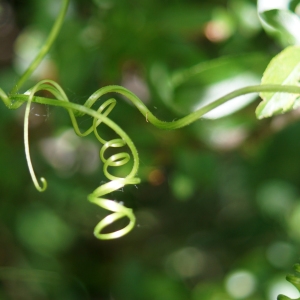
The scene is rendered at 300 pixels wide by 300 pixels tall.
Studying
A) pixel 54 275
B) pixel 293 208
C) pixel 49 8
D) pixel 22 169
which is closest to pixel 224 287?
pixel 293 208

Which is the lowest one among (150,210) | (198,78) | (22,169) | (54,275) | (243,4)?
(54,275)

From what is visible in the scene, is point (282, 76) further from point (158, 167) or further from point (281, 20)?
point (158, 167)

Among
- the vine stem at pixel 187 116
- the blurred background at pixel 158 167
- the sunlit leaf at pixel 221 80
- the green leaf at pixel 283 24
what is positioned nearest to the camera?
the vine stem at pixel 187 116

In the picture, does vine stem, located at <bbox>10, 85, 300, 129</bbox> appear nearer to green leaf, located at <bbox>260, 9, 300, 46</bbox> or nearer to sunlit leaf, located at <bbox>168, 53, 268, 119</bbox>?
green leaf, located at <bbox>260, 9, 300, 46</bbox>

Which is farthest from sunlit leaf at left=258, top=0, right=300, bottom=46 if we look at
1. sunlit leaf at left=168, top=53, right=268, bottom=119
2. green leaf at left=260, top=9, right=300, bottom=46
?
sunlit leaf at left=168, top=53, right=268, bottom=119

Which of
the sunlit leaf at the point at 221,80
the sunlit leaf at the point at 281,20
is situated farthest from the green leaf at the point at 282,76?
the sunlit leaf at the point at 221,80

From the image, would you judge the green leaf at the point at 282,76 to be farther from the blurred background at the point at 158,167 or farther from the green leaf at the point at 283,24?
the blurred background at the point at 158,167

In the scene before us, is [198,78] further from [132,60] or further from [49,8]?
[49,8]
